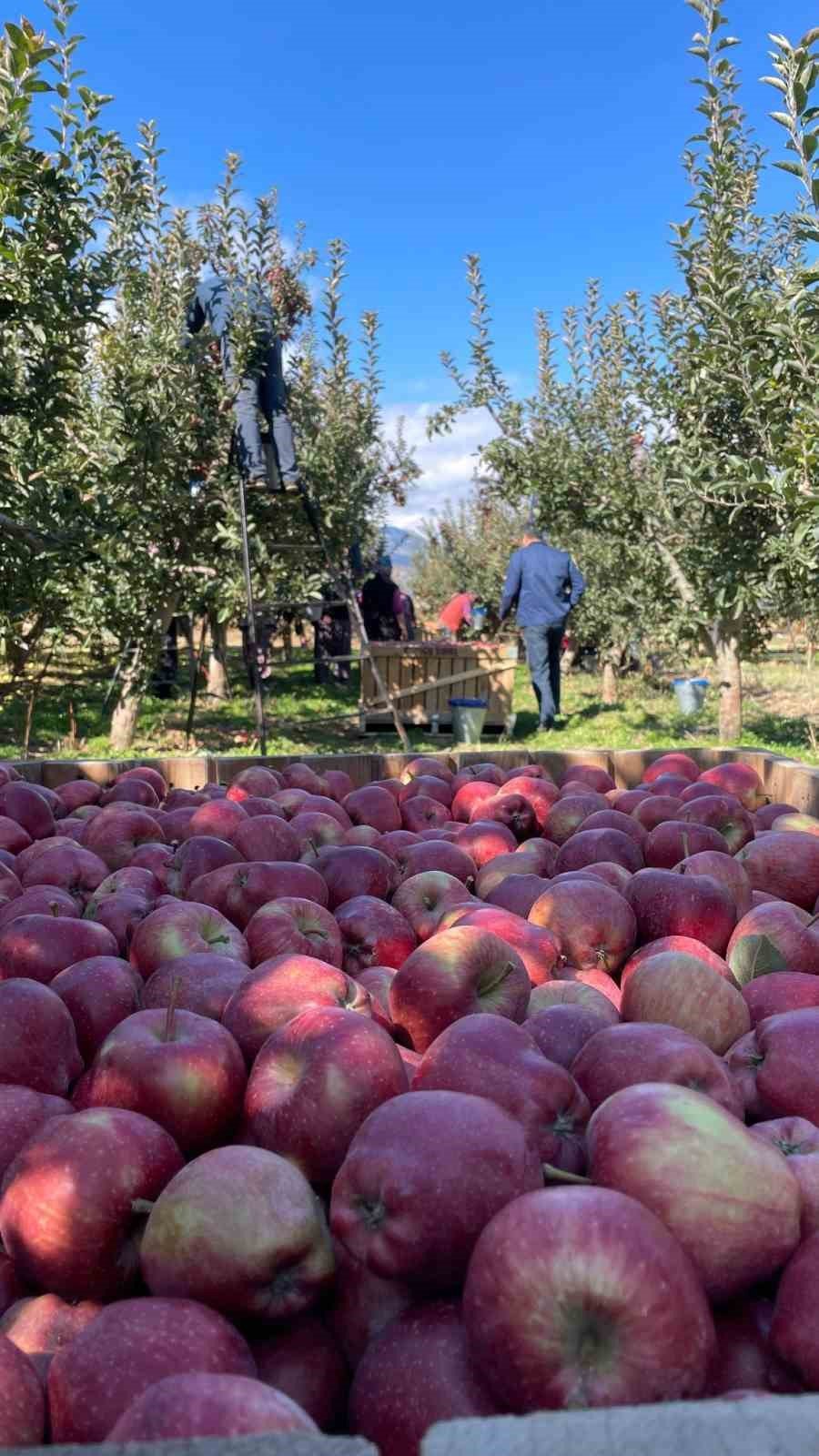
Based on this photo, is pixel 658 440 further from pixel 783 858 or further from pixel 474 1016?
pixel 474 1016

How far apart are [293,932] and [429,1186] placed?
40.2 inches

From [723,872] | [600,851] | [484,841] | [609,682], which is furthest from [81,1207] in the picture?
[609,682]

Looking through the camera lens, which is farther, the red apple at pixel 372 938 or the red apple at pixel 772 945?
the red apple at pixel 372 938

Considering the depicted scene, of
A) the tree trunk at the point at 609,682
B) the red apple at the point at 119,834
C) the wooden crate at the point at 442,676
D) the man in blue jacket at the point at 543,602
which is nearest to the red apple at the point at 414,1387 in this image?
the red apple at the point at 119,834

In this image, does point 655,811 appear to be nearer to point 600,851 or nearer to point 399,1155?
point 600,851

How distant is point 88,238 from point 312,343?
25.6 ft

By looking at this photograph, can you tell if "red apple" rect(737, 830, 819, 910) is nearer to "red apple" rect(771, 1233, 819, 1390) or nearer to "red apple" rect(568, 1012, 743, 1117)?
"red apple" rect(568, 1012, 743, 1117)

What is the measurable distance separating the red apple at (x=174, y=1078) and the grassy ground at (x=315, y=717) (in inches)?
235

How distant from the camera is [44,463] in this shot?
8.75 meters

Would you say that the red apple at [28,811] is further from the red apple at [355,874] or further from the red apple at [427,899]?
the red apple at [427,899]

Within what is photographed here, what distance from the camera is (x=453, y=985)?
1774 mm

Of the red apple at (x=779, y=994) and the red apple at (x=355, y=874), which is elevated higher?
the red apple at (x=355, y=874)

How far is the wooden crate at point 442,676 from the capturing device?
11.9 metres

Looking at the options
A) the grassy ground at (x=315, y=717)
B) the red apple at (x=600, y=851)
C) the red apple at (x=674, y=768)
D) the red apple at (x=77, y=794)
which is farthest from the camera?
the grassy ground at (x=315, y=717)
